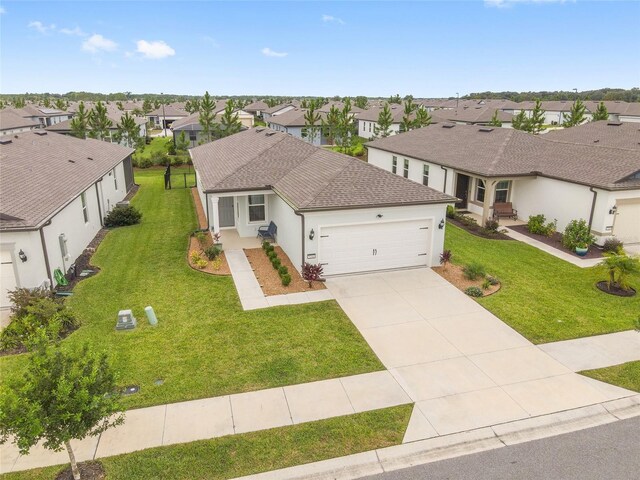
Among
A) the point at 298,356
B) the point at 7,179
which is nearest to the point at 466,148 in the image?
the point at 298,356

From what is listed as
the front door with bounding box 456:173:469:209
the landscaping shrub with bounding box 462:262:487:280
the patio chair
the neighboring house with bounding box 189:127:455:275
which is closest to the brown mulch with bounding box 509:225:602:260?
the front door with bounding box 456:173:469:209

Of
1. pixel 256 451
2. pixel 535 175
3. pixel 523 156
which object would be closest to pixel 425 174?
pixel 523 156

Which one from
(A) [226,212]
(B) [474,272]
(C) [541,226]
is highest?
(A) [226,212]

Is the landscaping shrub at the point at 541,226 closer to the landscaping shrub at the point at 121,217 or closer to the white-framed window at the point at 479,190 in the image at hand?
the white-framed window at the point at 479,190

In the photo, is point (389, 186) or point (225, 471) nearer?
point (225, 471)

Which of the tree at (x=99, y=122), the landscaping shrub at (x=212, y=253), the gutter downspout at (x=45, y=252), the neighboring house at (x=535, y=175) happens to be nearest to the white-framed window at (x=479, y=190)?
the neighboring house at (x=535, y=175)

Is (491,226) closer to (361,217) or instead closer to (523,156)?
(523,156)

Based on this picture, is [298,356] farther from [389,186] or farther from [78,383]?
[389,186]
